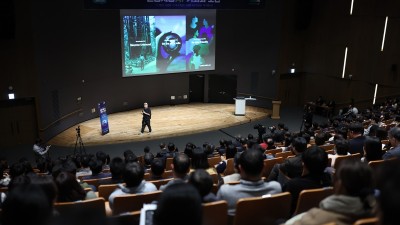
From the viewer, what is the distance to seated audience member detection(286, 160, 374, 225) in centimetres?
235

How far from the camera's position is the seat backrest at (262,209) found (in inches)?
115

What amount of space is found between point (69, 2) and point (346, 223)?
11.2 m

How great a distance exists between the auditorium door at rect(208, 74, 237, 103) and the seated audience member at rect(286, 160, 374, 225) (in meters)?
13.2

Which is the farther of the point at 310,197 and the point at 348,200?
the point at 310,197

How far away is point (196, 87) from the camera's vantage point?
15.6 meters

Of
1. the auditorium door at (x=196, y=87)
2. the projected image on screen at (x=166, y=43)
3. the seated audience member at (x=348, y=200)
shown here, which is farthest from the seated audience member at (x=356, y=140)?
the auditorium door at (x=196, y=87)

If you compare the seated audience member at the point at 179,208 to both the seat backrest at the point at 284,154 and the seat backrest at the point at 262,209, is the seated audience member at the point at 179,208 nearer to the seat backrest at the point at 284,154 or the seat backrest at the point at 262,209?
the seat backrest at the point at 262,209

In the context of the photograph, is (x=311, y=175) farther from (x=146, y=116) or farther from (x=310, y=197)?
(x=146, y=116)

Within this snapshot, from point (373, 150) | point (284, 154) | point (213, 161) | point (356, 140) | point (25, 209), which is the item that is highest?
point (25, 209)

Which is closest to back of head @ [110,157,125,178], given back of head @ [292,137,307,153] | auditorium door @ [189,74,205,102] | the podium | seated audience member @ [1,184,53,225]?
back of head @ [292,137,307,153]

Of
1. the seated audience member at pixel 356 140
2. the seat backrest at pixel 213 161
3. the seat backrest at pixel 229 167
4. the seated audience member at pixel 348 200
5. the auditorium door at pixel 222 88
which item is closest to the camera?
the seated audience member at pixel 348 200

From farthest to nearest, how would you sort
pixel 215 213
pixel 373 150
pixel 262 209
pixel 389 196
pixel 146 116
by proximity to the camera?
1. pixel 146 116
2. pixel 373 150
3. pixel 262 209
4. pixel 215 213
5. pixel 389 196

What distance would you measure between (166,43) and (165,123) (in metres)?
3.13

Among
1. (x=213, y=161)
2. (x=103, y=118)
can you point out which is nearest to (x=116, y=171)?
(x=213, y=161)
